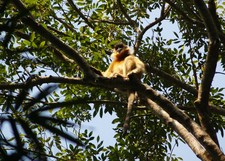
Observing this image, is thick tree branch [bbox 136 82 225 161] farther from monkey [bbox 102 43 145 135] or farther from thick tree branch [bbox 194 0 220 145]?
monkey [bbox 102 43 145 135]

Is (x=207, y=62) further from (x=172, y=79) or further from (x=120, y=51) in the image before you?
(x=120, y=51)


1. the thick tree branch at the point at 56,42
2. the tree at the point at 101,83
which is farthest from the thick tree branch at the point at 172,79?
the thick tree branch at the point at 56,42

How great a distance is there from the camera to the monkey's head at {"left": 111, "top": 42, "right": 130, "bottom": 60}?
7120 millimetres

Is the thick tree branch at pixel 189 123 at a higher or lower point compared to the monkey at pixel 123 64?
lower

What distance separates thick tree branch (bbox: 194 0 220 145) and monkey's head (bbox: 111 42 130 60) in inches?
123

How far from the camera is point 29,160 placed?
4.90 feet

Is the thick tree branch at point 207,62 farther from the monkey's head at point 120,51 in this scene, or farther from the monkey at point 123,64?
the monkey's head at point 120,51

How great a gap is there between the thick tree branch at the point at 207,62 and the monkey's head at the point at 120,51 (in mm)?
3126

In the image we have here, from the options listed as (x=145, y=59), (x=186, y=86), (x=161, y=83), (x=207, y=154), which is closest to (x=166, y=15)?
(x=145, y=59)

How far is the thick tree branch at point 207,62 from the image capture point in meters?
3.67

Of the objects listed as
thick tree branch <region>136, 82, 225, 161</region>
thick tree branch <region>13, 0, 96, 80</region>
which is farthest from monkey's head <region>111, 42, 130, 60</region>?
thick tree branch <region>13, 0, 96, 80</region>

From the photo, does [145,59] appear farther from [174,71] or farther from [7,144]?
[7,144]

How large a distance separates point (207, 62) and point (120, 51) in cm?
331

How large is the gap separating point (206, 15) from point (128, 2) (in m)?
4.42
